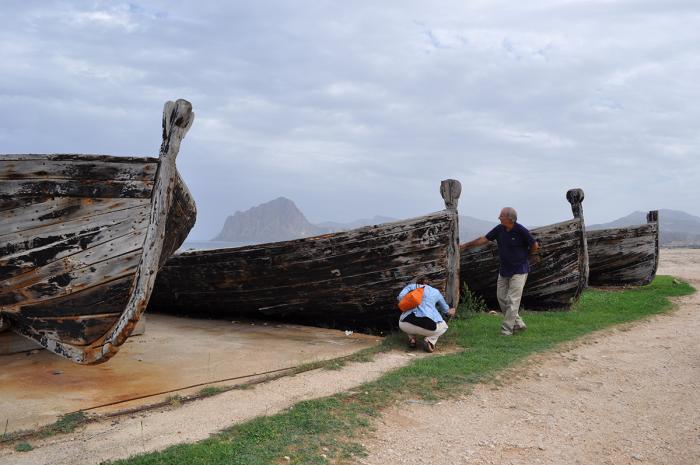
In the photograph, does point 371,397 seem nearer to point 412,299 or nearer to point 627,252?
point 412,299

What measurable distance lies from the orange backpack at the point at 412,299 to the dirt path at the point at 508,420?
64 centimetres

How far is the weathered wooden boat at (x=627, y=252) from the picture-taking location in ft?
42.5

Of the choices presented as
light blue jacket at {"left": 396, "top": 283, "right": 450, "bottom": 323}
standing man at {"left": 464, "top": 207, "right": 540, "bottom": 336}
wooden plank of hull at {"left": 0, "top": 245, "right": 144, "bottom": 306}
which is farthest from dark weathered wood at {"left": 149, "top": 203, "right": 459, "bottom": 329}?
wooden plank of hull at {"left": 0, "top": 245, "right": 144, "bottom": 306}

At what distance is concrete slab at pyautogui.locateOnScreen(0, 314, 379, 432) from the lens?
4492 millimetres

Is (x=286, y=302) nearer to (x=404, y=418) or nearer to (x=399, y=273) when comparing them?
(x=399, y=273)

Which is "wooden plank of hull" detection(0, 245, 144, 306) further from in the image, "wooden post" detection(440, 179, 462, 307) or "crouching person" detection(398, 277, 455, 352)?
"wooden post" detection(440, 179, 462, 307)

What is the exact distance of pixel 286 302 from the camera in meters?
7.95

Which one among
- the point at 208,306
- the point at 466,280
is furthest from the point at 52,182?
the point at 466,280

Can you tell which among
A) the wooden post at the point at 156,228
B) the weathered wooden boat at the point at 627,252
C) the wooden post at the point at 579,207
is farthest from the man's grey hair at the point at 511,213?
the weathered wooden boat at the point at 627,252

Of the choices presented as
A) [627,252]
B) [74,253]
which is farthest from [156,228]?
[627,252]

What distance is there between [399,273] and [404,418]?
125 inches

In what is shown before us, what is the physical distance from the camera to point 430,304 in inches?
255

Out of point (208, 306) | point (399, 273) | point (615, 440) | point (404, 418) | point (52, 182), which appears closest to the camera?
point (615, 440)

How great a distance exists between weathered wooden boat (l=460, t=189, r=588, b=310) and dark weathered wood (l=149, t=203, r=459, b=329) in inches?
83.2
